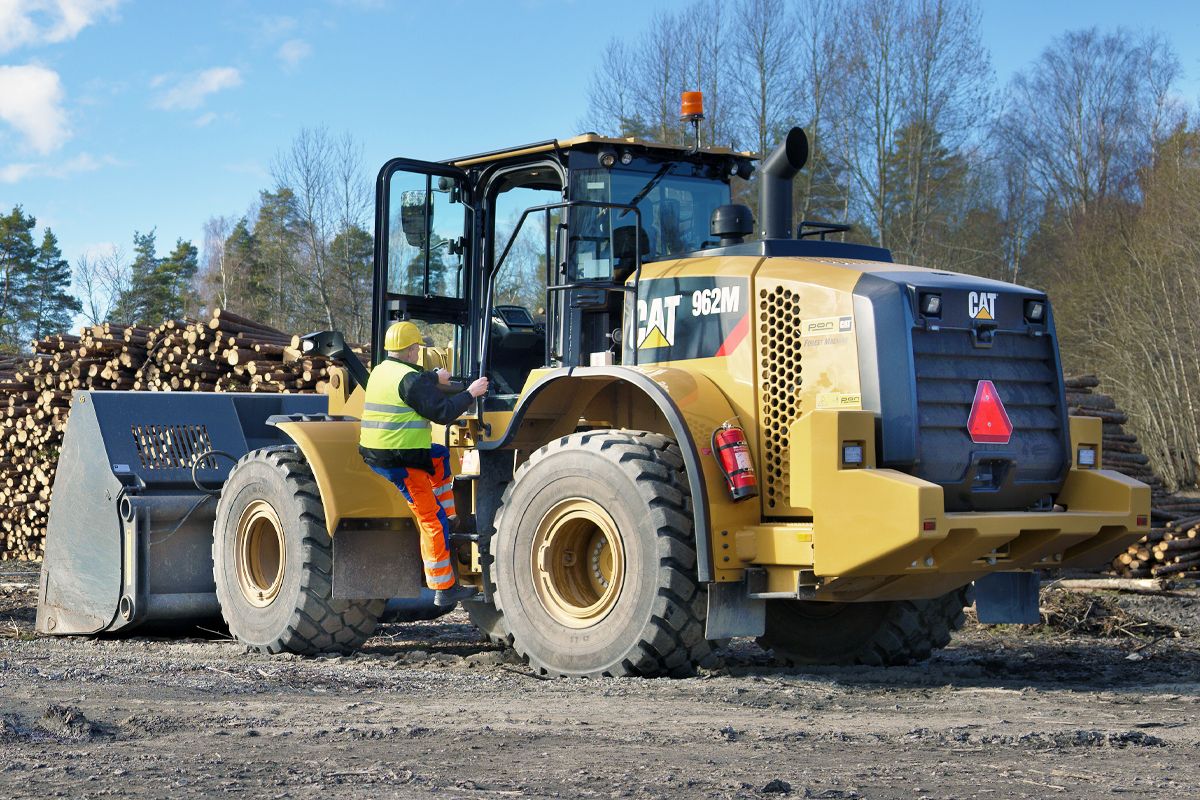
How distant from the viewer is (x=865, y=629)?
8688mm

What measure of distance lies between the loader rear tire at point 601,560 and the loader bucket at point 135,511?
2897mm

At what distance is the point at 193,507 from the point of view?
10070 millimetres

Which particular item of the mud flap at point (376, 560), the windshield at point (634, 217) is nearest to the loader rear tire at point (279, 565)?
the mud flap at point (376, 560)

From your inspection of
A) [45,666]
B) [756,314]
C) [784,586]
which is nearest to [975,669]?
[784,586]

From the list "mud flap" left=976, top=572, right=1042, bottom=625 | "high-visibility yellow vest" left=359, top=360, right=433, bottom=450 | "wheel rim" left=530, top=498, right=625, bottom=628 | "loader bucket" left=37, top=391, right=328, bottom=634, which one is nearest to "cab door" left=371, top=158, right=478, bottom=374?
"high-visibility yellow vest" left=359, top=360, right=433, bottom=450

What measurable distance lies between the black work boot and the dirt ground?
0.38 meters

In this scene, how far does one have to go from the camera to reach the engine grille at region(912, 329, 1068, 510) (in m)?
7.23

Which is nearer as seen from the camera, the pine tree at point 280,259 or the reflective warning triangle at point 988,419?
the reflective warning triangle at point 988,419

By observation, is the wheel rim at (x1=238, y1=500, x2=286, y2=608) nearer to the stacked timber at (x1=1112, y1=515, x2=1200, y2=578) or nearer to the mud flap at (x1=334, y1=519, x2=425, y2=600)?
the mud flap at (x1=334, y1=519, x2=425, y2=600)

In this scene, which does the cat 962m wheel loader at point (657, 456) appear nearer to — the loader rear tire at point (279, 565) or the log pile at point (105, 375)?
the loader rear tire at point (279, 565)

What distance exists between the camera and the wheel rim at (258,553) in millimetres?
9320

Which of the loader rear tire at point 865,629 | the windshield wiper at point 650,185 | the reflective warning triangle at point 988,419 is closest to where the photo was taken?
the reflective warning triangle at point 988,419

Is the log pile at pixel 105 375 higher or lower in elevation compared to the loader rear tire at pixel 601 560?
higher

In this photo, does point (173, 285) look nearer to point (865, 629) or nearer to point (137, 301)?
point (137, 301)
